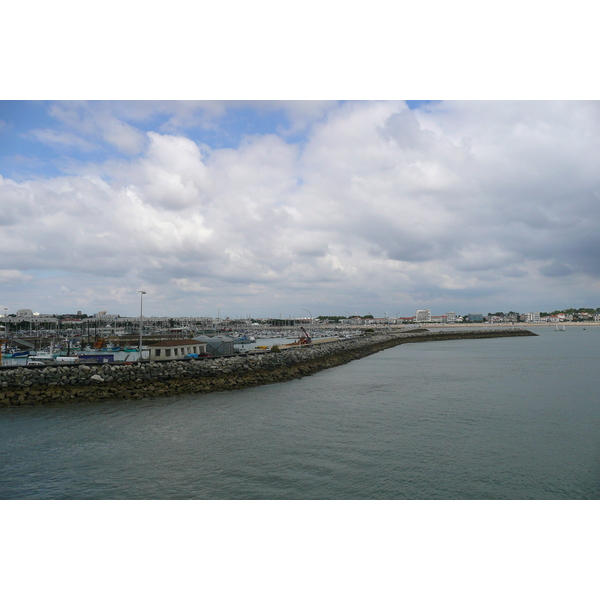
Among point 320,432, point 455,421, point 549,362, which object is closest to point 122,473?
point 320,432

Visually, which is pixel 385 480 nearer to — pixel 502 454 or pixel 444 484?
pixel 444 484

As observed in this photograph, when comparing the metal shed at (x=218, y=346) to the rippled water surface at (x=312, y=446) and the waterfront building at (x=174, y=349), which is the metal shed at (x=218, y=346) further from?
the rippled water surface at (x=312, y=446)

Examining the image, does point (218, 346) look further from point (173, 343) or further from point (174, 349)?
point (174, 349)

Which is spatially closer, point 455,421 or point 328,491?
point 328,491

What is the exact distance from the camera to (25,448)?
12.6 meters

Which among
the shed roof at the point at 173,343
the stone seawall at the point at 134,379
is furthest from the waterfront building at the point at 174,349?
the stone seawall at the point at 134,379

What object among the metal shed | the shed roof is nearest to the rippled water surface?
the shed roof

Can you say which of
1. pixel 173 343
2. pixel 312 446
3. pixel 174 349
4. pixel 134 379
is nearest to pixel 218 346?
pixel 173 343

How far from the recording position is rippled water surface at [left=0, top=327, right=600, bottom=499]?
30.8ft

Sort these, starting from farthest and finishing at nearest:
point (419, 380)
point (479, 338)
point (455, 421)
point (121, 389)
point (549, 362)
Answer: point (479, 338) < point (549, 362) < point (419, 380) < point (121, 389) < point (455, 421)

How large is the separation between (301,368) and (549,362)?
26589mm

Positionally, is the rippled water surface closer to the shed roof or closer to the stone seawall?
the stone seawall

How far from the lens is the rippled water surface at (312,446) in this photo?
938 centimetres

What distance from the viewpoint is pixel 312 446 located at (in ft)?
41.2
